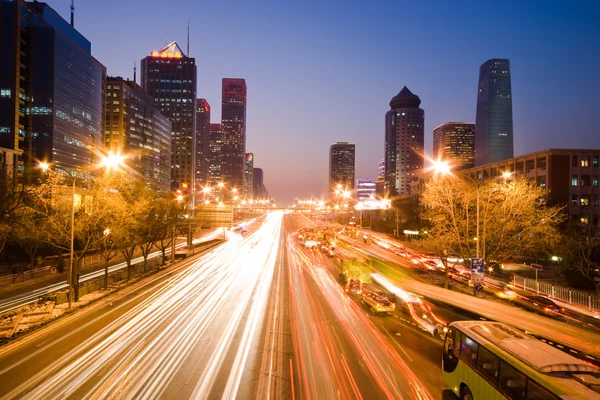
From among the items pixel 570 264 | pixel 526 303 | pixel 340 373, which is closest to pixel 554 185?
pixel 570 264

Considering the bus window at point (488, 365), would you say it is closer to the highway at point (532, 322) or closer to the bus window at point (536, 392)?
the bus window at point (536, 392)

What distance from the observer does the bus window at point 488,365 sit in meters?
8.55

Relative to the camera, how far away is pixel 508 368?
8.11 m

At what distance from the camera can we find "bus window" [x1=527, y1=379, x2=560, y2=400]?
6910 mm

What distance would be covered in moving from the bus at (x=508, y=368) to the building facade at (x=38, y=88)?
322 feet

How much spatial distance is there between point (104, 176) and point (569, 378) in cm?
2829

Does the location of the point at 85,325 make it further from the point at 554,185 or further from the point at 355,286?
the point at 554,185

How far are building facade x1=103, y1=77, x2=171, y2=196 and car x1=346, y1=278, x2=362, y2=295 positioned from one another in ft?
444

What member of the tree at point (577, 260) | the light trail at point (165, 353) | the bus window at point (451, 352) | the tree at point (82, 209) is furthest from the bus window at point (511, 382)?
the tree at point (577, 260)

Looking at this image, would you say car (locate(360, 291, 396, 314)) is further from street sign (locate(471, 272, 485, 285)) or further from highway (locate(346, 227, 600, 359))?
street sign (locate(471, 272, 485, 285))

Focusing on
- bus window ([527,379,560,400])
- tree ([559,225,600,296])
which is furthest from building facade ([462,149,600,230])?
bus window ([527,379,560,400])

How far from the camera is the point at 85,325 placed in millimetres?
18594

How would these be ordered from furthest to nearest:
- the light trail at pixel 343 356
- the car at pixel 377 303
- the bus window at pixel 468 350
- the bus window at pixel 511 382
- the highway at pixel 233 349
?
the car at pixel 377 303
the highway at pixel 233 349
the light trail at pixel 343 356
the bus window at pixel 468 350
the bus window at pixel 511 382

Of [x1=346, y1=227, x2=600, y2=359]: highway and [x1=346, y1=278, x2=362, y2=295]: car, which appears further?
[x1=346, y1=278, x2=362, y2=295]: car
